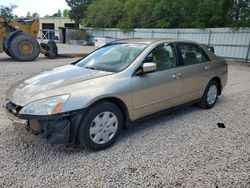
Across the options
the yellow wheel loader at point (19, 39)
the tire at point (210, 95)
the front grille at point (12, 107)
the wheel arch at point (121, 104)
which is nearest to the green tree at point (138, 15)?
the yellow wheel loader at point (19, 39)

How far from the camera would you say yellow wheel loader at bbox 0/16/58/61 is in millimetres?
10781

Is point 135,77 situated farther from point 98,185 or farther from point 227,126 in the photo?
point 227,126

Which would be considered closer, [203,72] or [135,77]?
[135,77]

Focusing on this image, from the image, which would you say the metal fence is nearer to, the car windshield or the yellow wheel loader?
the yellow wheel loader

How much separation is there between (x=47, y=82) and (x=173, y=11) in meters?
15.6

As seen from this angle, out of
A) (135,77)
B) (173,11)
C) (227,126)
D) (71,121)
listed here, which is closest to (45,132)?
(71,121)

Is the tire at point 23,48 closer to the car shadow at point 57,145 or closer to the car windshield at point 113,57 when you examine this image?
the car windshield at point 113,57

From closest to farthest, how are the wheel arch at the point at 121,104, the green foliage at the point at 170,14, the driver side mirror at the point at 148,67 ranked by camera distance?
1. the wheel arch at the point at 121,104
2. the driver side mirror at the point at 148,67
3. the green foliage at the point at 170,14

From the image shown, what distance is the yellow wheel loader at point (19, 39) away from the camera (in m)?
10.8

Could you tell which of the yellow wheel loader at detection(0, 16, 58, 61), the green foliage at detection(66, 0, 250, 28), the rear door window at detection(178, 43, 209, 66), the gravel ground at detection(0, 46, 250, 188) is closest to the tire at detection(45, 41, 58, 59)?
the yellow wheel loader at detection(0, 16, 58, 61)

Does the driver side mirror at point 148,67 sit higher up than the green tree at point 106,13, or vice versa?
the green tree at point 106,13

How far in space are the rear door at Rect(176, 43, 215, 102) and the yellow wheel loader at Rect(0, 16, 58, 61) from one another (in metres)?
9.19

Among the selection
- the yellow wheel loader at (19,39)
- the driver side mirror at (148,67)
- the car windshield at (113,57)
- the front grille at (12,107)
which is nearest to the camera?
the front grille at (12,107)

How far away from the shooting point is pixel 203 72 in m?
4.43
